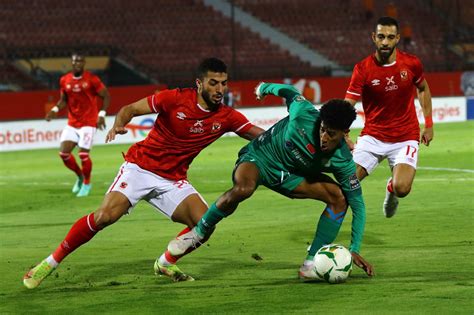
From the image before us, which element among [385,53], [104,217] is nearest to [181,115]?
[104,217]

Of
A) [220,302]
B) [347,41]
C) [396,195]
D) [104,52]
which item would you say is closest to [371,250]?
[396,195]

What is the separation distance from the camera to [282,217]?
13555mm

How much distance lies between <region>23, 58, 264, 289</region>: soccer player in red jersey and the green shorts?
0.40 meters

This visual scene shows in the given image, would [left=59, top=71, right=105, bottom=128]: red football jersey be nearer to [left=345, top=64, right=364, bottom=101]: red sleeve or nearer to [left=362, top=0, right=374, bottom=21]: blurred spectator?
[left=345, top=64, right=364, bottom=101]: red sleeve

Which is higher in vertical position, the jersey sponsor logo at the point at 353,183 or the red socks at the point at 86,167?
the jersey sponsor logo at the point at 353,183

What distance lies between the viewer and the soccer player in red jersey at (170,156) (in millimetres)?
8742

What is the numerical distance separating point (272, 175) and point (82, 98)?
9861 mm

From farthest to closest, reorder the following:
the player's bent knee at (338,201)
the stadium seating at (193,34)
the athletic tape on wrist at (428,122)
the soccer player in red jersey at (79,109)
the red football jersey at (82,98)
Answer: the stadium seating at (193,34), the red football jersey at (82,98), the soccer player in red jersey at (79,109), the athletic tape on wrist at (428,122), the player's bent knee at (338,201)

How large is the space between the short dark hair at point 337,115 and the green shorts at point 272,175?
0.94 meters

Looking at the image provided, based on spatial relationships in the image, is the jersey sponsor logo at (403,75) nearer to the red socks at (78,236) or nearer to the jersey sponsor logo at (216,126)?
the jersey sponsor logo at (216,126)

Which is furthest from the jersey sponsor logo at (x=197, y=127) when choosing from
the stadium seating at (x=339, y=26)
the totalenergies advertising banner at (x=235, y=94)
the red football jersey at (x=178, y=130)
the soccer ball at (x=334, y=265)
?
the stadium seating at (x=339, y=26)

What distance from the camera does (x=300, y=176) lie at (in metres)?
8.87

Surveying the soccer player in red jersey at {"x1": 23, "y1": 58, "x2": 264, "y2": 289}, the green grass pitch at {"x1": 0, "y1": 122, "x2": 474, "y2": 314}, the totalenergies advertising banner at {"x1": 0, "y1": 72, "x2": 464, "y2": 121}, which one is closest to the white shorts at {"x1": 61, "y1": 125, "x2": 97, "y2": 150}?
the green grass pitch at {"x1": 0, "y1": 122, "x2": 474, "y2": 314}

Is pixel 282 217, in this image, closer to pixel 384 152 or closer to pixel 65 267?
pixel 384 152
